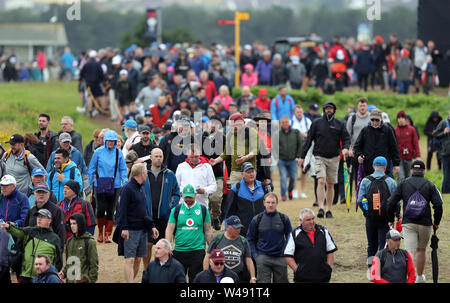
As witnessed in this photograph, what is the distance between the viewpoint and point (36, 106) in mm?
32562

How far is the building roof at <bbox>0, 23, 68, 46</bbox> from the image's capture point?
7144 centimetres

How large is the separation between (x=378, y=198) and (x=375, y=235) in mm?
629

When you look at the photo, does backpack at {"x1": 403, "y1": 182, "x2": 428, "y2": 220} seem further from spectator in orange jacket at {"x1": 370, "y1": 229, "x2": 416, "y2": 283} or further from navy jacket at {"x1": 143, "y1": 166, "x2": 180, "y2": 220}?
navy jacket at {"x1": 143, "y1": 166, "x2": 180, "y2": 220}

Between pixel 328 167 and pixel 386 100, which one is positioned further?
pixel 386 100

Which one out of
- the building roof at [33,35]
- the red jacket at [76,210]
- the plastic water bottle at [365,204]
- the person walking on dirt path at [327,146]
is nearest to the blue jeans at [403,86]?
the person walking on dirt path at [327,146]

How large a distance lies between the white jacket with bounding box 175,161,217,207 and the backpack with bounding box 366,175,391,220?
102 inches

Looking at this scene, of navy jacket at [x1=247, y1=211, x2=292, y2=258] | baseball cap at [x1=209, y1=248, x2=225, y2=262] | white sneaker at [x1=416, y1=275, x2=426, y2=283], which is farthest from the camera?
white sneaker at [x1=416, y1=275, x2=426, y2=283]

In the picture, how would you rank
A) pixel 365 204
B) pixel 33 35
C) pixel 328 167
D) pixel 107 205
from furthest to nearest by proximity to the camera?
pixel 33 35
pixel 328 167
pixel 107 205
pixel 365 204

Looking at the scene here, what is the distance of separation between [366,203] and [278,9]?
3907 inches

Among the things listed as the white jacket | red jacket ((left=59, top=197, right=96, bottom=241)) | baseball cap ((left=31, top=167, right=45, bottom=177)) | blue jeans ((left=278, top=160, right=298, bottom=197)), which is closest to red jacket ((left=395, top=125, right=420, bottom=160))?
blue jeans ((left=278, top=160, right=298, bottom=197))

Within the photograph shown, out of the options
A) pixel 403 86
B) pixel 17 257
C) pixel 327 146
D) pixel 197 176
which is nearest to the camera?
pixel 17 257

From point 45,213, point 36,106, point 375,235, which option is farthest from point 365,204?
point 36,106

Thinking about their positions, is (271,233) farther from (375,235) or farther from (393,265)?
(375,235)

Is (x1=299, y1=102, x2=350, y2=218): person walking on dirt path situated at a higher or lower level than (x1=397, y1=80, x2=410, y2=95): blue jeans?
lower
